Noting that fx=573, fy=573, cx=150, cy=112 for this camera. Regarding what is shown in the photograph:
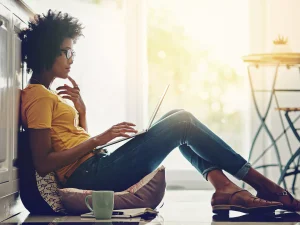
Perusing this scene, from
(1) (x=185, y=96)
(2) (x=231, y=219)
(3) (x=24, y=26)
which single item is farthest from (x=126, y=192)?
(1) (x=185, y=96)

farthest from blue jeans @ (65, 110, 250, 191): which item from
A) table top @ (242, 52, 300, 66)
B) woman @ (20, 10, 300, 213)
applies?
table top @ (242, 52, 300, 66)

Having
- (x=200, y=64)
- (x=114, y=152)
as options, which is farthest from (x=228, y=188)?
(x=200, y=64)

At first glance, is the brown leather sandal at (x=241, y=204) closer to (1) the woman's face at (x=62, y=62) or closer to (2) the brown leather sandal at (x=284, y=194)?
(2) the brown leather sandal at (x=284, y=194)

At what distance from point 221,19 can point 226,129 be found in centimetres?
93

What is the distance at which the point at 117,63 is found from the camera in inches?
184

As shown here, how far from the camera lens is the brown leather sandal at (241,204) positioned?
2.58 meters

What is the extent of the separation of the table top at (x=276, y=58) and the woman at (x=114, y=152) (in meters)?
1.63

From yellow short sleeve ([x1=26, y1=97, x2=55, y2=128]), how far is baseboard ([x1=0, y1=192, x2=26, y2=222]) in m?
0.35

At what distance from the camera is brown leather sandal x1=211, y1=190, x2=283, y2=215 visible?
8.47ft

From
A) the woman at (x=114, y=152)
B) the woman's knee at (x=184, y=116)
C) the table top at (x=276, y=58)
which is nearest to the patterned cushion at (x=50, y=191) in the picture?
the woman at (x=114, y=152)

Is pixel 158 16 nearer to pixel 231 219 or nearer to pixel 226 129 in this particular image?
pixel 226 129

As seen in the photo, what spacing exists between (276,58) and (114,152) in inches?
75.5

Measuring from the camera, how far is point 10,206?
260 cm

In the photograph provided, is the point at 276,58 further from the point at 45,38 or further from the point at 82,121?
the point at 45,38
